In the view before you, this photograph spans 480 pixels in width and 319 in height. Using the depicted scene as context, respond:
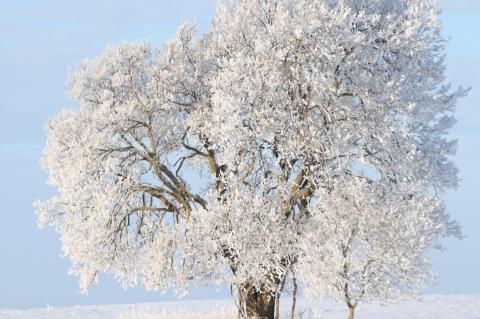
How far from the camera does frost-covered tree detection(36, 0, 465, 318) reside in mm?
18875

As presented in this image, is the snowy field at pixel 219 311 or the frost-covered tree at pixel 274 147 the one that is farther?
the snowy field at pixel 219 311

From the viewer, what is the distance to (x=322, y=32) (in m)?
18.8

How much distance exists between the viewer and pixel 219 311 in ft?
78.1

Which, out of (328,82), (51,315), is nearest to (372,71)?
(328,82)

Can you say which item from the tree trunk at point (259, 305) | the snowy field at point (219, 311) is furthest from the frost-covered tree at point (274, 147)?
the snowy field at point (219, 311)

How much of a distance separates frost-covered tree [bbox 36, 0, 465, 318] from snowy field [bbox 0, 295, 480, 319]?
217 centimetres

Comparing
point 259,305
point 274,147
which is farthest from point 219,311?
point 274,147

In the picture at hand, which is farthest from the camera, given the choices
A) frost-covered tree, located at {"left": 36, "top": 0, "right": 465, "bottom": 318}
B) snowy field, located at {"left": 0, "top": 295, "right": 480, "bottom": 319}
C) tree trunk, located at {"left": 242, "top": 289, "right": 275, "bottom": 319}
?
snowy field, located at {"left": 0, "top": 295, "right": 480, "bottom": 319}

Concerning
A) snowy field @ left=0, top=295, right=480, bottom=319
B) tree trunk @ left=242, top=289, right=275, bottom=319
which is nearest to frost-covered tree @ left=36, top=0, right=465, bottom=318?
tree trunk @ left=242, top=289, right=275, bottom=319

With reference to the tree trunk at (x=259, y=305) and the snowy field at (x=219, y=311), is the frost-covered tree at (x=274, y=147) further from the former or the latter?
the snowy field at (x=219, y=311)

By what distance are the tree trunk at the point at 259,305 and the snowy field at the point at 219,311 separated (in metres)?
1.52

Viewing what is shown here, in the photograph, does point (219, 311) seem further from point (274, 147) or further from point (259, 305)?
point (274, 147)

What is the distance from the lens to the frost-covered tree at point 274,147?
18875 millimetres

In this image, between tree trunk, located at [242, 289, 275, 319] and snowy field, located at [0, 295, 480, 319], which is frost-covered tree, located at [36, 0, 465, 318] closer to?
tree trunk, located at [242, 289, 275, 319]
